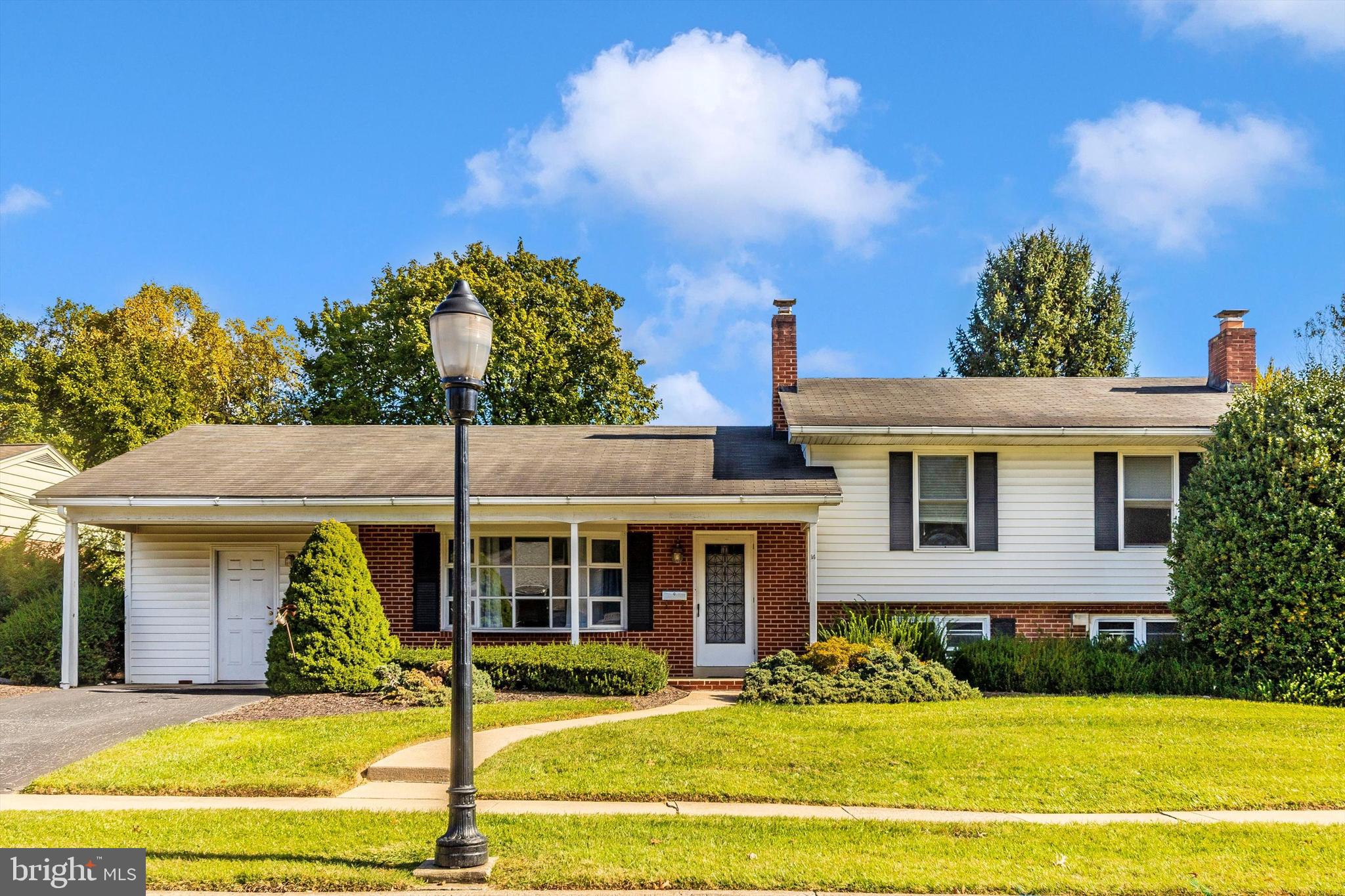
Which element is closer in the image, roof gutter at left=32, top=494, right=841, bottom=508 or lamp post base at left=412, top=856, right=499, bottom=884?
lamp post base at left=412, top=856, right=499, bottom=884

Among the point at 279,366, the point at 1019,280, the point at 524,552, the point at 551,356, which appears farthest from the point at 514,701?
the point at 1019,280

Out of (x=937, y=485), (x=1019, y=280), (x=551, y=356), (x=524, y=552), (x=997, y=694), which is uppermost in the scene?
(x=1019, y=280)

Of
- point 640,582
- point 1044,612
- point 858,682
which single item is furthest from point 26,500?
point 1044,612

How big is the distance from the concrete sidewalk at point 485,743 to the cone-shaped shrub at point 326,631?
306 cm

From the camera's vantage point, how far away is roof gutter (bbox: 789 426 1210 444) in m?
15.6

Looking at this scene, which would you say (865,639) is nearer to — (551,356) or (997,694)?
(997,694)

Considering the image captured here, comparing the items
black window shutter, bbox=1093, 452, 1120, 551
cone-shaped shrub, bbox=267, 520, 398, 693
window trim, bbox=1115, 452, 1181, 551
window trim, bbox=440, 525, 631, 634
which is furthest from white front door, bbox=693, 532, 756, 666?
window trim, bbox=1115, 452, 1181, 551

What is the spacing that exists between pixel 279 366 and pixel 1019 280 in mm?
26484

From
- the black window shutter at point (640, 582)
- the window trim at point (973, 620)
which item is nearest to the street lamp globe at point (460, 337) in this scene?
the black window shutter at point (640, 582)

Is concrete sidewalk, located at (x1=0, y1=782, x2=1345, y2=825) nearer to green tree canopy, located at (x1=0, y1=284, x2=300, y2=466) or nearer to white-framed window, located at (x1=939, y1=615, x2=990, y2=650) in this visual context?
white-framed window, located at (x1=939, y1=615, x2=990, y2=650)

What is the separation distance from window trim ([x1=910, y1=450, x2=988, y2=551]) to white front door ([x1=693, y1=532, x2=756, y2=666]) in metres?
2.59

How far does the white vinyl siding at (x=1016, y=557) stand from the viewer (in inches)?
634

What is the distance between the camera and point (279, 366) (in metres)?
36.0

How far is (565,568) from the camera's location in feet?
52.9
